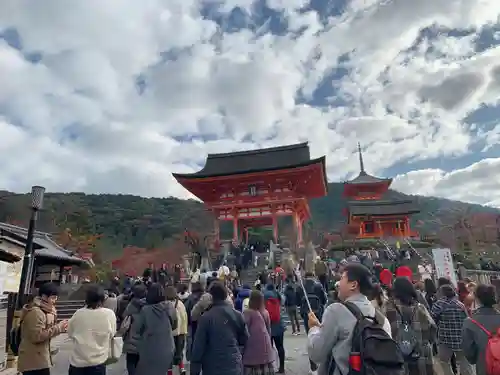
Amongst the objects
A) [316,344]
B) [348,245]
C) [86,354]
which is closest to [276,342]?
[86,354]

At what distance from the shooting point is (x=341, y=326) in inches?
102

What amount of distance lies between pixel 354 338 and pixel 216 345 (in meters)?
1.87

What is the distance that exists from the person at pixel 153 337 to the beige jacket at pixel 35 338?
0.90 meters

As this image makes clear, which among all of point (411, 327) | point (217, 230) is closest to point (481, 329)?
point (411, 327)

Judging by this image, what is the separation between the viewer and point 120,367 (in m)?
8.28

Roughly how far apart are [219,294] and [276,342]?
3.30m

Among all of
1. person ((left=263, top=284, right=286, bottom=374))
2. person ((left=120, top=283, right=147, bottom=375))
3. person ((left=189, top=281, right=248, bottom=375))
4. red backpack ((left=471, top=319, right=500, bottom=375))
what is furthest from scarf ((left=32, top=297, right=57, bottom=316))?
red backpack ((left=471, top=319, right=500, bottom=375))

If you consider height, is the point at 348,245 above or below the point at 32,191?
above

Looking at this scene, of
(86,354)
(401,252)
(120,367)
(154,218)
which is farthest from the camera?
(154,218)

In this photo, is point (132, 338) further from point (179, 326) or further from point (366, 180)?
point (366, 180)

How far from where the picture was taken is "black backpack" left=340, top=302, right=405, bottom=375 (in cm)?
236

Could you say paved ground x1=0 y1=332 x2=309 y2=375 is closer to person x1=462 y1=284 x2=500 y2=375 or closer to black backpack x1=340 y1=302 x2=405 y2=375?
person x1=462 y1=284 x2=500 y2=375

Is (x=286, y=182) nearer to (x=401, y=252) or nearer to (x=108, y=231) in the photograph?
→ (x=401, y=252)

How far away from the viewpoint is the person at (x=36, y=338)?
4234 mm
